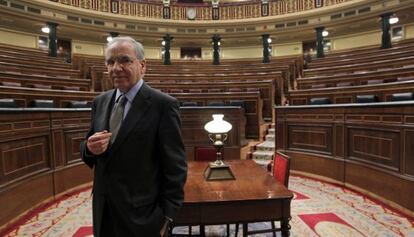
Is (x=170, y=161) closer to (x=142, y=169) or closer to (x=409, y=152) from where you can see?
(x=142, y=169)

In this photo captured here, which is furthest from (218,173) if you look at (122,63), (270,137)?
(270,137)

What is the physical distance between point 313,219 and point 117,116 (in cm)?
244

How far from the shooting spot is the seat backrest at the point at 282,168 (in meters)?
2.09

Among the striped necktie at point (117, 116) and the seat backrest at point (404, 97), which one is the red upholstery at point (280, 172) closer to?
the striped necktie at point (117, 116)

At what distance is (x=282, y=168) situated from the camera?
7.22 feet

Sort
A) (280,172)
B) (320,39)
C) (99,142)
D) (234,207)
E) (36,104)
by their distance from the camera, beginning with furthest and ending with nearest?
1. (320,39)
2. (36,104)
3. (280,172)
4. (234,207)
5. (99,142)

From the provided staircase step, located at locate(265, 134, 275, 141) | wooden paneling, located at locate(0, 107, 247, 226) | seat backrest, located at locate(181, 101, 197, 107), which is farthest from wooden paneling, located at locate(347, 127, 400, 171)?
wooden paneling, located at locate(0, 107, 247, 226)

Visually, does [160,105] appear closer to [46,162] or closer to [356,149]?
[46,162]

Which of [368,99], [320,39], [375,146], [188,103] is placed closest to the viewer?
[375,146]

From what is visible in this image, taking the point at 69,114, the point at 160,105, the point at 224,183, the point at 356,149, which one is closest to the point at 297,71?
the point at 356,149

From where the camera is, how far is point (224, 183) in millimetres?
1998

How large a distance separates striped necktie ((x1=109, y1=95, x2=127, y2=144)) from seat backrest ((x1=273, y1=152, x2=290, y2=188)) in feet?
4.46

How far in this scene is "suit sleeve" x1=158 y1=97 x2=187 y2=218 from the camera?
112 cm

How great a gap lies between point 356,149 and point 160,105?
3.37 meters
